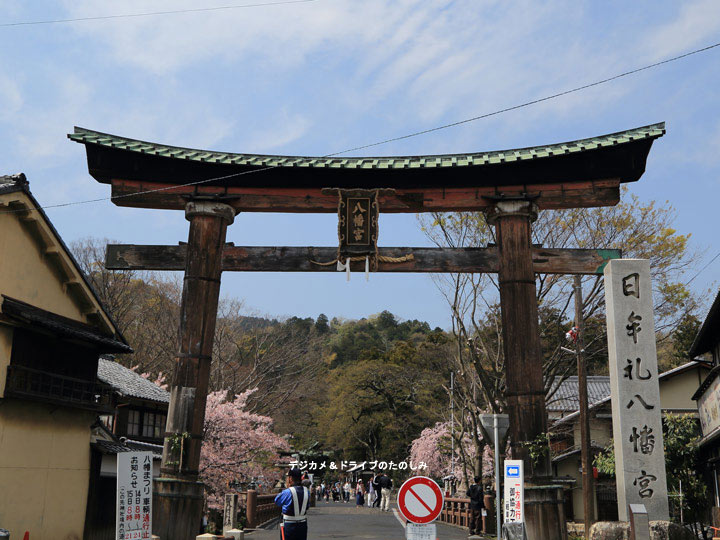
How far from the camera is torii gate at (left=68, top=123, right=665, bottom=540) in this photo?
14.6m

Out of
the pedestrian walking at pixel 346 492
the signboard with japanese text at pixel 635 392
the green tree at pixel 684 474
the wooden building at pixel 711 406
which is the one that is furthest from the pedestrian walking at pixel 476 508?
the pedestrian walking at pixel 346 492

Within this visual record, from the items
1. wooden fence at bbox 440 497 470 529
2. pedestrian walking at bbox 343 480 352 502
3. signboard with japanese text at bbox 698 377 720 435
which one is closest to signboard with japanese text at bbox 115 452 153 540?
wooden fence at bbox 440 497 470 529

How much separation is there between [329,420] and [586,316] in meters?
39.8

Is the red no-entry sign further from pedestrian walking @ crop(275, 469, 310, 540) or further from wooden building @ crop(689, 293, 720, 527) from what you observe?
wooden building @ crop(689, 293, 720, 527)

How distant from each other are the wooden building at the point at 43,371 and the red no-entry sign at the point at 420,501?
1103 cm

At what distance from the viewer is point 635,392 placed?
1252 cm

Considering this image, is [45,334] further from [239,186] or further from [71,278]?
[239,186]

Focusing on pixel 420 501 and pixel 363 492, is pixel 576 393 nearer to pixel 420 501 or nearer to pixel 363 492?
pixel 363 492

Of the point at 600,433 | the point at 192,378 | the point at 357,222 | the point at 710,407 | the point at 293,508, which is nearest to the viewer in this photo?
the point at 293,508

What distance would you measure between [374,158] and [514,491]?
8204mm

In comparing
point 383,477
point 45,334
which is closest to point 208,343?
point 45,334

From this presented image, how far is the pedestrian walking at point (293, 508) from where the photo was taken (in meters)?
10.2

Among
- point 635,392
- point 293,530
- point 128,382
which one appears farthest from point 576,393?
point 293,530

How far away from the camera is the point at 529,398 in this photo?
13984 mm
